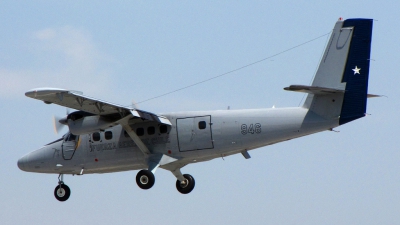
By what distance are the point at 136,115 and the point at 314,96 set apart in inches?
290

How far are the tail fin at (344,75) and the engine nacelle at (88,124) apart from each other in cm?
832

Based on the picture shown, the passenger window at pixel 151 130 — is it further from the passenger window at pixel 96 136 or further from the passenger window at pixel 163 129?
the passenger window at pixel 96 136

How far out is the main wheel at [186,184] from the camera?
1617 inches

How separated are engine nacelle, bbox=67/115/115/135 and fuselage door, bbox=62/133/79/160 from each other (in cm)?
289

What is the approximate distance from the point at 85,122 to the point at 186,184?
5856 millimetres

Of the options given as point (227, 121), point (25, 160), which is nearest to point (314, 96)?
point (227, 121)

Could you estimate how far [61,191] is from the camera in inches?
1650

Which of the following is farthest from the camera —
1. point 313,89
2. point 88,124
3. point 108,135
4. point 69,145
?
point 69,145

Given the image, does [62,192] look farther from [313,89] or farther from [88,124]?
[313,89]

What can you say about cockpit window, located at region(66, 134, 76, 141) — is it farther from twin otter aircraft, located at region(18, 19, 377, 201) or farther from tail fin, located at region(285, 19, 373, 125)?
tail fin, located at region(285, 19, 373, 125)

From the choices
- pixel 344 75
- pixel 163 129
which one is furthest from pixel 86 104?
pixel 344 75

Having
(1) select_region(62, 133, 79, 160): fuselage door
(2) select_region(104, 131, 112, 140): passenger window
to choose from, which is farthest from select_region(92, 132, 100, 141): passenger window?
(1) select_region(62, 133, 79, 160): fuselage door

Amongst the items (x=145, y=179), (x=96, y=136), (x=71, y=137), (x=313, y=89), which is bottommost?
(x=145, y=179)

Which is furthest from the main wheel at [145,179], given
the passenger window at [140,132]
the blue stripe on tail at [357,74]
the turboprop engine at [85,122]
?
the blue stripe on tail at [357,74]
